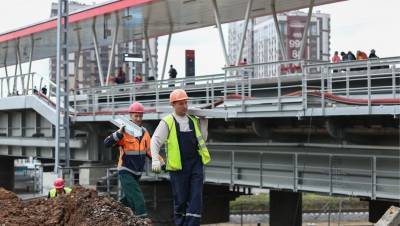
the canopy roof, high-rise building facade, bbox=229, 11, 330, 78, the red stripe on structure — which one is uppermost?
high-rise building facade, bbox=229, 11, 330, 78

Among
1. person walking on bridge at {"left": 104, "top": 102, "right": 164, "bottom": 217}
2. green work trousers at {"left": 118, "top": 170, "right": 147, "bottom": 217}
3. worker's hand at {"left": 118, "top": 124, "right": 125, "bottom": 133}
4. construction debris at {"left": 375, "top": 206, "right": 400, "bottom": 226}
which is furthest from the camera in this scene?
green work trousers at {"left": 118, "top": 170, "right": 147, "bottom": 217}

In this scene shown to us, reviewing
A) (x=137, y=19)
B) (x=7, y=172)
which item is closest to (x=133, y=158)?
(x=137, y=19)

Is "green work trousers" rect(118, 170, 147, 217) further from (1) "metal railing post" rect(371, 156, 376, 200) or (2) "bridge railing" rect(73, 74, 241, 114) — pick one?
(2) "bridge railing" rect(73, 74, 241, 114)

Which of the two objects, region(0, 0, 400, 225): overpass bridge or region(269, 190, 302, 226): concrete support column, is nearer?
region(0, 0, 400, 225): overpass bridge

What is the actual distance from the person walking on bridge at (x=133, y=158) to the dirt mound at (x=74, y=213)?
80 centimetres

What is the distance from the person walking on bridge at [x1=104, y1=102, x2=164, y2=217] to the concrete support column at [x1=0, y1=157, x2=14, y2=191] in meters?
41.3

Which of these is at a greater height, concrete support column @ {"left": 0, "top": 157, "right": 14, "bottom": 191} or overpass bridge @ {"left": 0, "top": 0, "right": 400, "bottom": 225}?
overpass bridge @ {"left": 0, "top": 0, "right": 400, "bottom": 225}

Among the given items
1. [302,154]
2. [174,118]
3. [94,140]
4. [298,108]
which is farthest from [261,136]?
[174,118]

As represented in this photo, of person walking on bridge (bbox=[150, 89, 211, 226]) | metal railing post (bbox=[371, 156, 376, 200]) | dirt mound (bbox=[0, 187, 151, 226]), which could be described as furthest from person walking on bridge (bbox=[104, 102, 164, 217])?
metal railing post (bbox=[371, 156, 376, 200])

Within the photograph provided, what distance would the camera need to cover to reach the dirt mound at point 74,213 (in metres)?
7.31

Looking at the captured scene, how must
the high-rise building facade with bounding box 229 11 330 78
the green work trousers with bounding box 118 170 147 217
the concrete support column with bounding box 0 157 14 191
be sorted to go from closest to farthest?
the green work trousers with bounding box 118 170 147 217 < the concrete support column with bounding box 0 157 14 191 < the high-rise building facade with bounding box 229 11 330 78

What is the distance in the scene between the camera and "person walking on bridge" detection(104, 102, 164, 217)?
875 cm

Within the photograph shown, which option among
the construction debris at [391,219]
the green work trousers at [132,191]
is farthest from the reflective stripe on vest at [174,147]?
the construction debris at [391,219]

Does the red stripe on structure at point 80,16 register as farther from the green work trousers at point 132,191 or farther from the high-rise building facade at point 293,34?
the high-rise building facade at point 293,34
